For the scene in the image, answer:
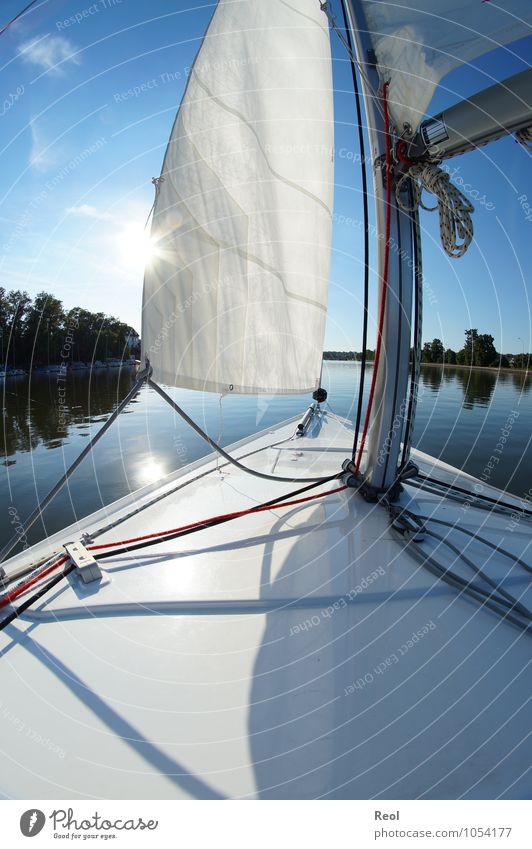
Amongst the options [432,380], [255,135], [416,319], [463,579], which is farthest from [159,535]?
[432,380]

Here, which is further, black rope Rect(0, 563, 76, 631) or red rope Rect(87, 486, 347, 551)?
red rope Rect(87, 486, 347, 551)

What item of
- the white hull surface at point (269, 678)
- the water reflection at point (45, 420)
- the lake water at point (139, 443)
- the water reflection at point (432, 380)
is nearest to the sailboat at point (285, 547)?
the white hull surface at point (269, 678)

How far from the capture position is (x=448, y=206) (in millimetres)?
1747

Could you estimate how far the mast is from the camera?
2.12 m

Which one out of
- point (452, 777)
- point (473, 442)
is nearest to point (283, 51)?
point (452, 777)

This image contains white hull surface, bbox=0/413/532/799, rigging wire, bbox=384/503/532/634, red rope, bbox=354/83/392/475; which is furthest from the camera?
red rope, bbox=354/83/392/475

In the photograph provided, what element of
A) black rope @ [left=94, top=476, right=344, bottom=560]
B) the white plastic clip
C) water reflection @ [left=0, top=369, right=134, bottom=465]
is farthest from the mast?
water reflection @ [left=0, top=369, right=134, bottom=465]

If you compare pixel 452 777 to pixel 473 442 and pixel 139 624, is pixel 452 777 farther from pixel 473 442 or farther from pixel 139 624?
pixel 473 442

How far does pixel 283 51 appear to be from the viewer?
2.49 m

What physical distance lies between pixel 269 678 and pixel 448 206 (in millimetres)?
2087

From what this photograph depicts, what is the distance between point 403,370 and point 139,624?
75.7 inches

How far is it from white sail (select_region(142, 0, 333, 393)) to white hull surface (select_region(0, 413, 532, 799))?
1281 mm

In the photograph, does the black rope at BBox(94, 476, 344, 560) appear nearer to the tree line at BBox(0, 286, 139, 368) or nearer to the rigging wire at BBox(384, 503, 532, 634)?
the rigging wire at BBox(384, 503, 532, 634)

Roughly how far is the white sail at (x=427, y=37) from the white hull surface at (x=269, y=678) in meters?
2.26
